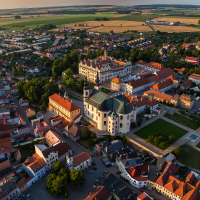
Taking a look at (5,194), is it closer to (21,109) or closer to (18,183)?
(18,183)

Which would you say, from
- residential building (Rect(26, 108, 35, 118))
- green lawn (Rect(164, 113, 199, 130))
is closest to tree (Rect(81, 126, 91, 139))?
residential building (Rect(26, 108, 35, 118))

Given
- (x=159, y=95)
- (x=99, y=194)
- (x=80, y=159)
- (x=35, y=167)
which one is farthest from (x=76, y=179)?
(x=159, y=95)

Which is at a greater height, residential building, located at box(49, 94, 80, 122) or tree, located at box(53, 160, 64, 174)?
residential building, located at box(49, 94, 80, 122)

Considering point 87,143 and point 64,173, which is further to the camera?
point 87,143

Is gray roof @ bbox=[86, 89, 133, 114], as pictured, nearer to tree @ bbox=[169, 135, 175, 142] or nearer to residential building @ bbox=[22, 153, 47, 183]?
tree @ bbox=[169, 135, 175, 142]

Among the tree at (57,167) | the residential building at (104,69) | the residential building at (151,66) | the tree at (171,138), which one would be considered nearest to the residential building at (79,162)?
the tree at (57,167)

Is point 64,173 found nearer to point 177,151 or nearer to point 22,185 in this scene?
point 22,185
